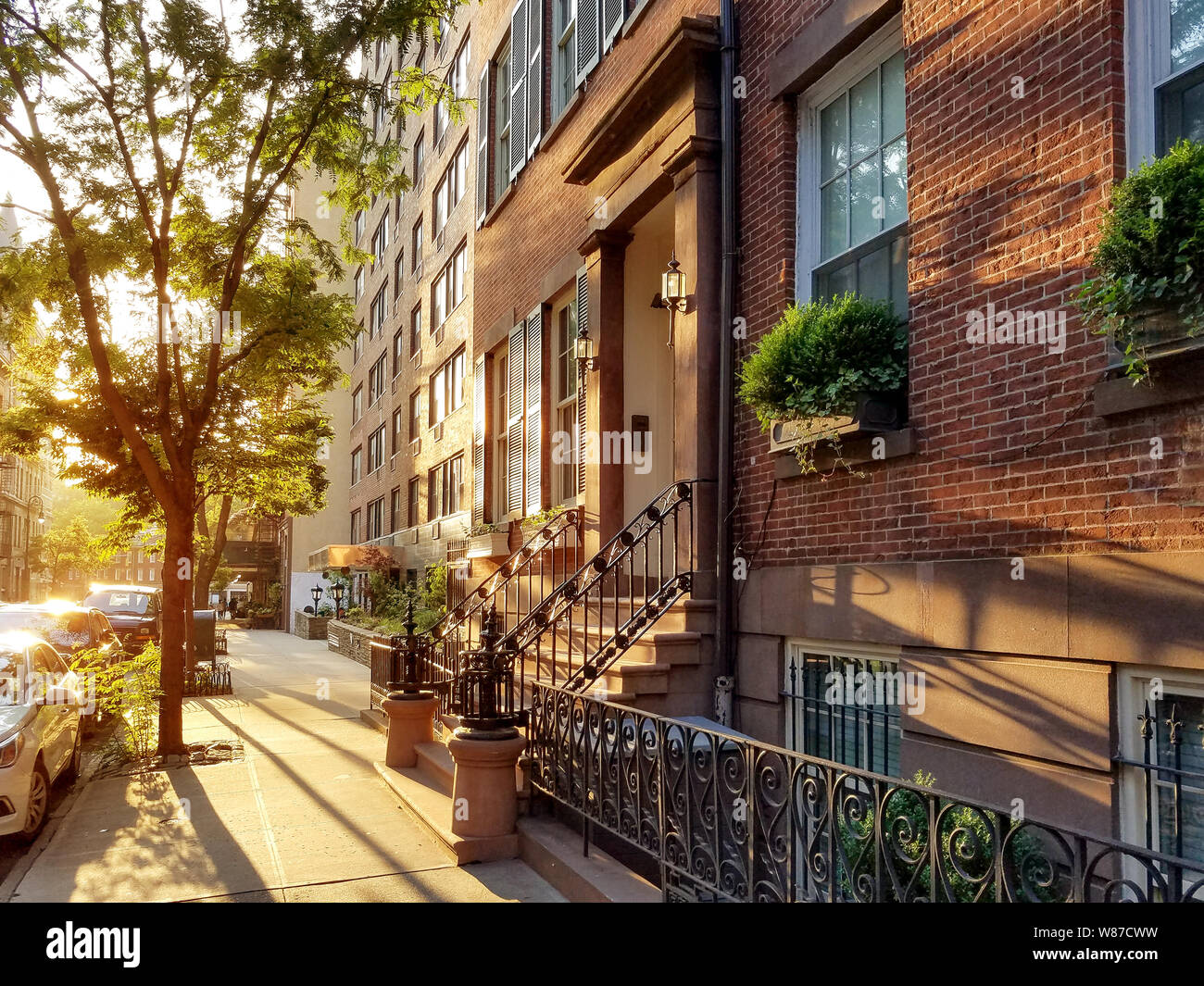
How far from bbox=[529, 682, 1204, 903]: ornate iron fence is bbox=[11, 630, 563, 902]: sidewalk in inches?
38.7

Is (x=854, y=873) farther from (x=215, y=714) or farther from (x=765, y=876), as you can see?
(x=215, y=714)

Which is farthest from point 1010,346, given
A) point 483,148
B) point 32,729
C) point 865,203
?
point 483,148

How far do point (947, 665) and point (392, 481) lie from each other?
1140 inches

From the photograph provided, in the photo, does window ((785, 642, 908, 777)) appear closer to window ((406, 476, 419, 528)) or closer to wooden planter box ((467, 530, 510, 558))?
wooden planter box ((467, 530, 510, 558))

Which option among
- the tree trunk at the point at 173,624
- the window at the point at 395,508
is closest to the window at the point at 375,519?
the window at the point at 395,508

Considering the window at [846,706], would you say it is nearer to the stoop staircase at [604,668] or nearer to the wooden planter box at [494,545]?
the stoop staircase at [604,668]

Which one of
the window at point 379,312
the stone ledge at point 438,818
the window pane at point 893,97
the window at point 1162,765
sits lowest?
the stone ledge at point 438,818

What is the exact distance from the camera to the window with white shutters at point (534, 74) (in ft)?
42.3

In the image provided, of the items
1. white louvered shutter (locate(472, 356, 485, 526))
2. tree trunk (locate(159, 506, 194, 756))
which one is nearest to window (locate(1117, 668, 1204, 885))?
tree trunk (locate(159, 506, 194, 756))

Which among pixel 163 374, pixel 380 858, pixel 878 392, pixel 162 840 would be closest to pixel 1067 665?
pixel 878 392

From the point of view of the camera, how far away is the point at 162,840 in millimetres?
7172

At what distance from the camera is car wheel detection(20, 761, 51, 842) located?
7.15 m

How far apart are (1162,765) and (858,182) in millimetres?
4122

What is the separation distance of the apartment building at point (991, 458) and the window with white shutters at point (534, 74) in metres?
6.52
